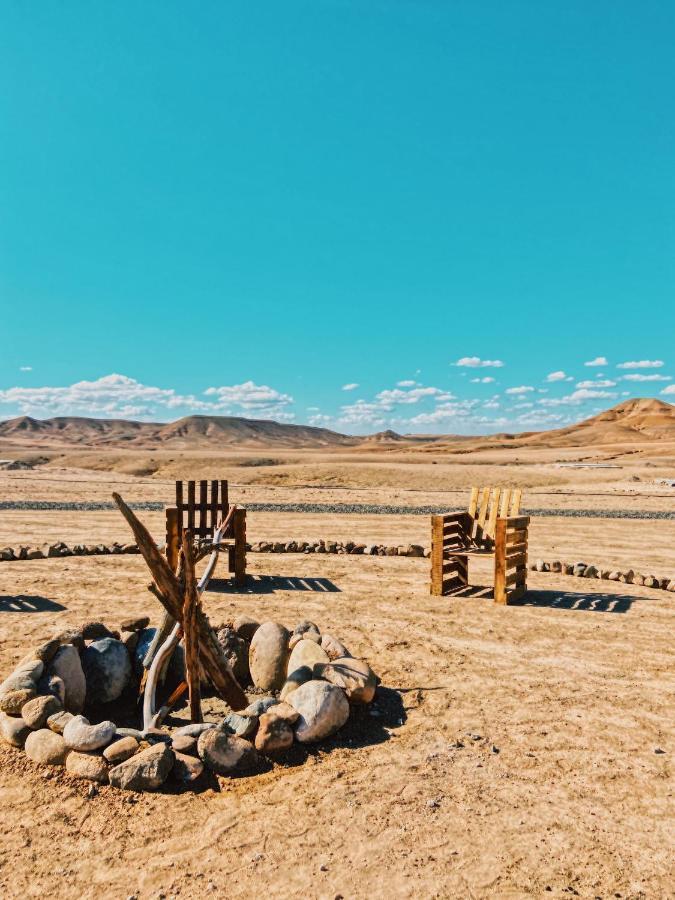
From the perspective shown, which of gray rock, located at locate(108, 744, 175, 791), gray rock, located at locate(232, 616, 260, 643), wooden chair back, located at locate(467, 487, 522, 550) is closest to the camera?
gray rock, located at locate(108, 744, 175, 791)

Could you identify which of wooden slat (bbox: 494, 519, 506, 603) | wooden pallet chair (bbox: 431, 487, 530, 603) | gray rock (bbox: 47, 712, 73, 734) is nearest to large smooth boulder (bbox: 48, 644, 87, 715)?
gray rock (bbox: 47, 712, 73, 734)

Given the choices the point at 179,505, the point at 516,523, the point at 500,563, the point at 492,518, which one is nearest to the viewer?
the point at 500,563

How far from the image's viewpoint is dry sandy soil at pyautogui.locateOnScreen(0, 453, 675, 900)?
3.52 metres

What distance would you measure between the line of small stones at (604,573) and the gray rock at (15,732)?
970cm

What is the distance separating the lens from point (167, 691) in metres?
6.39

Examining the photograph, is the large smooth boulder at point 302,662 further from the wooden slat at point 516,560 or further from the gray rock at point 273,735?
the wooden slat at point 516,560

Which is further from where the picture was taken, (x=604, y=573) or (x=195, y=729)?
(x=604, y=573)

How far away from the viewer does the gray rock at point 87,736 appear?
470cm

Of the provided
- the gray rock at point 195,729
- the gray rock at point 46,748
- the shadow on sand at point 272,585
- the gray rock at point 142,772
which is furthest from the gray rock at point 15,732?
the shadow on sand at point 272,585

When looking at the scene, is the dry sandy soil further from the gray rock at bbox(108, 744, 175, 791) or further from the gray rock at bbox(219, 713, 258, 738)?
the gray rock at bbox(219, 713, 258, 738)

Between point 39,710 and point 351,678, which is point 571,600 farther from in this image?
point 39,710

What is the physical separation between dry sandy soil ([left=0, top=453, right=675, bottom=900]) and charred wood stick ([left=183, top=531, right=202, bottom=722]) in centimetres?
97

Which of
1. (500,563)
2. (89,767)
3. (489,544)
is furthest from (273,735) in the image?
(489,544)

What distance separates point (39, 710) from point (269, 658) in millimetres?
2163
